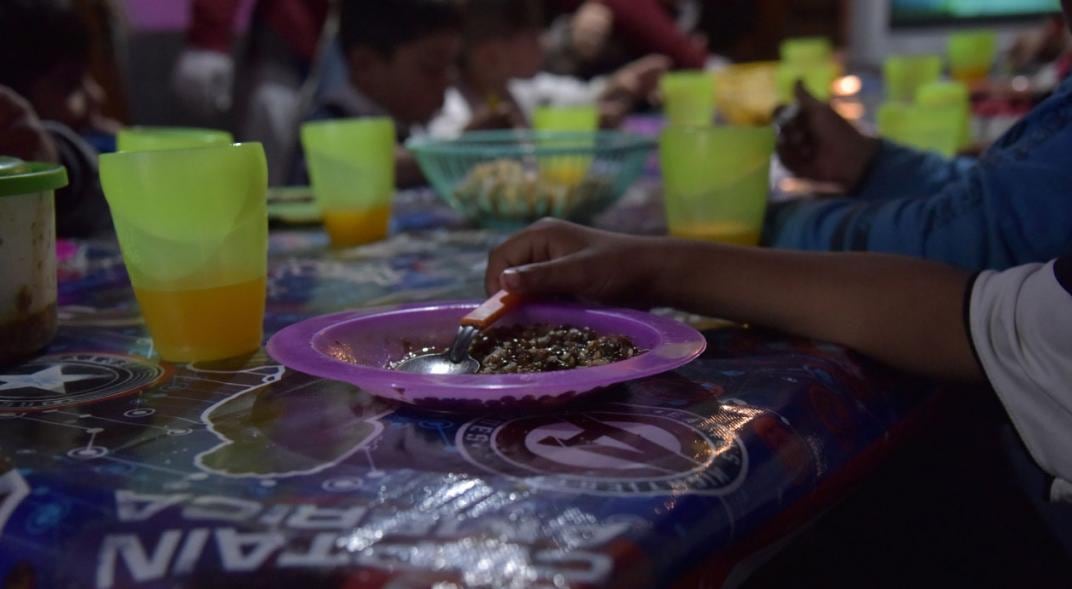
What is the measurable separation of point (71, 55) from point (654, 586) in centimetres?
191

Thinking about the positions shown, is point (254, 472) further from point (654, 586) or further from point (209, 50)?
point (209, 50)

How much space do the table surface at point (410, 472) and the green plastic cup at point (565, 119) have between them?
1.10 metres

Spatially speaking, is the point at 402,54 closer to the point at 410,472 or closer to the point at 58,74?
the point at 58,74

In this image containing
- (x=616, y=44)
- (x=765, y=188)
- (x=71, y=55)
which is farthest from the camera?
(x=616, y=44)

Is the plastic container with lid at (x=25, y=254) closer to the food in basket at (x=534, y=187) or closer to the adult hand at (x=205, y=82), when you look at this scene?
the food in basket at (x=534, y=187)

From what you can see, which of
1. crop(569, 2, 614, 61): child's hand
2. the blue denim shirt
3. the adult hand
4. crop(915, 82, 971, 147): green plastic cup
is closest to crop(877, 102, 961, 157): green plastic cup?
crop(915, 82, 971, 147): green plastic cup

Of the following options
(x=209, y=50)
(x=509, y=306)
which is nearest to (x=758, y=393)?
(x=509, y=306)

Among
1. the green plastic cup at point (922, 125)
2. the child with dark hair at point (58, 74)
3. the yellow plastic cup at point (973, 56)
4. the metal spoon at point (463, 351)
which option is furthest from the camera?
the yellow plastic cup at point (973, 56)

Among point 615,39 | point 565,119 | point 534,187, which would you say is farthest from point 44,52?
point 615,39

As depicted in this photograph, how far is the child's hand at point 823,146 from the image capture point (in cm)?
145

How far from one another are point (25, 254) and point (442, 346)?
0.37 m

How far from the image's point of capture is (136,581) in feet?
1.46

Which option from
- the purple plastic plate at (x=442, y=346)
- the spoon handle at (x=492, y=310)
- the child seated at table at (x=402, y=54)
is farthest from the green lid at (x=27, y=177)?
the child seated at table at (x=402, y=54)

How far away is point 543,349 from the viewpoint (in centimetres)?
72
